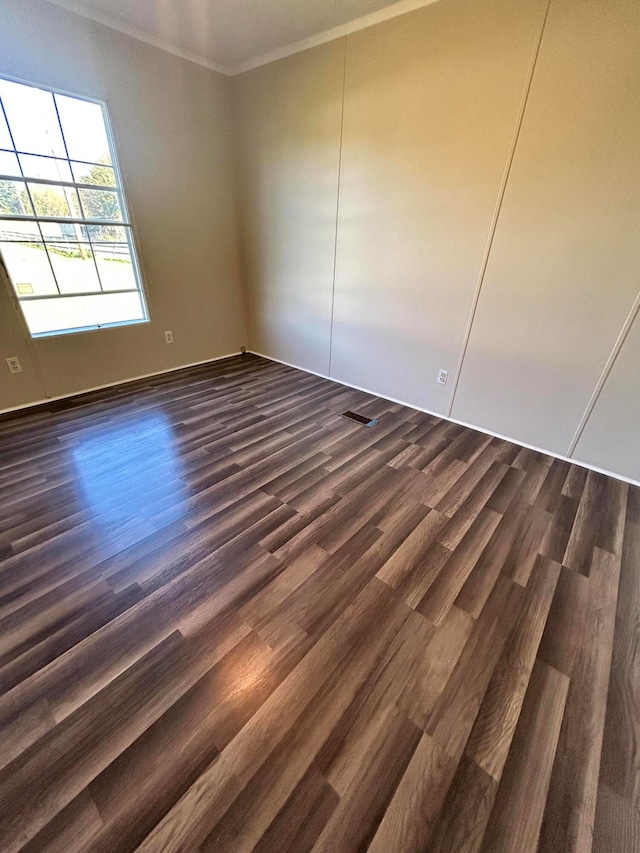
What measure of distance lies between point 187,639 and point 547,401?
2651 millimetres

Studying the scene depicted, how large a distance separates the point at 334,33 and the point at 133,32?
5.07ft

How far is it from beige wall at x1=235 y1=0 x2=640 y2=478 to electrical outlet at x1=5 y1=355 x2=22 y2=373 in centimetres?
267

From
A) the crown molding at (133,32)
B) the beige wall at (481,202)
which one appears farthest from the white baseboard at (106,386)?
the crown molding at (133,32)

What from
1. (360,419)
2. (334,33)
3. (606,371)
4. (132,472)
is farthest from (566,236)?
(132,472)

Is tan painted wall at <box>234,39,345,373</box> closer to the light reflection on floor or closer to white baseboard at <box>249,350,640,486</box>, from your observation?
white baseboard at <box>249,350,640,486</box>

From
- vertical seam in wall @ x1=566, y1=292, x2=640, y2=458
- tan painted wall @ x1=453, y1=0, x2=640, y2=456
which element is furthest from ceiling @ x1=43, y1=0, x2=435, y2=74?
vertical seam in wall @ x1=566, y1=292, x2=640, y2=458

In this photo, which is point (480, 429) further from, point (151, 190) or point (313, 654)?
point (151, 190)

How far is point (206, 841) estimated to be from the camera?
0.84m

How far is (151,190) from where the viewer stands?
3055 mm

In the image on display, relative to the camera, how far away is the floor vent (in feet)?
9.35

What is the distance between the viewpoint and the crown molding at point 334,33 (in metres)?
2.16

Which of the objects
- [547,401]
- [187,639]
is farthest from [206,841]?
[547,401]

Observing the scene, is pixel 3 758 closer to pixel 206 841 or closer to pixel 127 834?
pixel 127 834

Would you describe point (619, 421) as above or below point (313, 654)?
above
